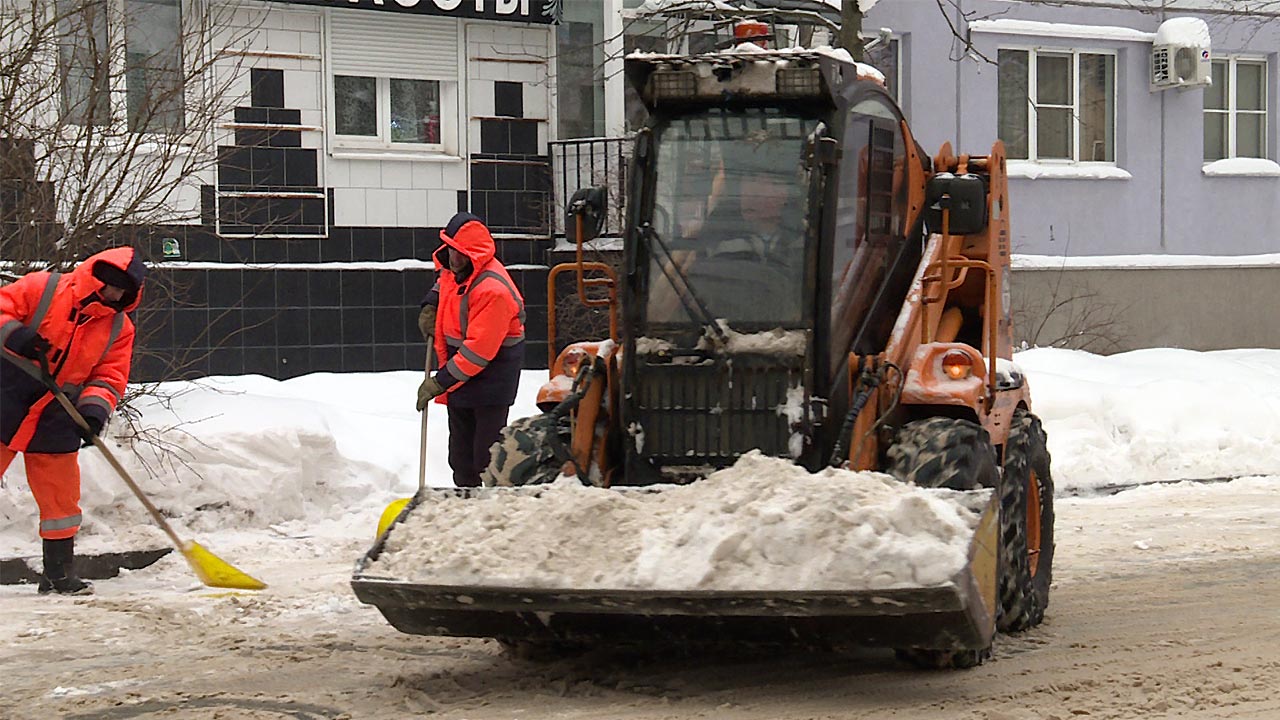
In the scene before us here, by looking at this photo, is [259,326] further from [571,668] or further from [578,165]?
[571,668]

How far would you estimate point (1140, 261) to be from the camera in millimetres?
18438

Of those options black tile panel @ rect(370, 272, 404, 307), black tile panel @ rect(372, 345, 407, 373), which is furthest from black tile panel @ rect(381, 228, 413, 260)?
black tile panel @ rect(372, 345, 407, 373)

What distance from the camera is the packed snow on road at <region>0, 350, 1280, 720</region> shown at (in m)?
5.35

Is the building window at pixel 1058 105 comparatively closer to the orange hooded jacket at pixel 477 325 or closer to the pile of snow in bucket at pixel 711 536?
the orange hooded jacket at pixel 477 325

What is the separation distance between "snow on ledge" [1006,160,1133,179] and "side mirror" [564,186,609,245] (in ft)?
38.9

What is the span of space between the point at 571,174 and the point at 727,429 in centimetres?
981

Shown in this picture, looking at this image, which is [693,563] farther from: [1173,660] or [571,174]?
[571,174]

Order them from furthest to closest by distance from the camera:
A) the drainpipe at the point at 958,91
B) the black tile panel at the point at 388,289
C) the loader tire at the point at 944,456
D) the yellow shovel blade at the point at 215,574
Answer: the drainpipe at the point at 958,91 < the black tile panel at the point at 388,289 < the yellow shovel blade at the point at 215,574 < the loader tire at the point at 944,456

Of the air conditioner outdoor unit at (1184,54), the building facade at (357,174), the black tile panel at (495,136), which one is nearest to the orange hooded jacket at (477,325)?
the building facade at (357,174)

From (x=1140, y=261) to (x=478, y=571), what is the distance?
1456cm

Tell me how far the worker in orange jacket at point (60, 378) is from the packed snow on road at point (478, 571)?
1.22ft

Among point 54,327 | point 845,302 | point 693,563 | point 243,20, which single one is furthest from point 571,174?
point 693,563

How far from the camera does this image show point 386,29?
Answer: 593 inches

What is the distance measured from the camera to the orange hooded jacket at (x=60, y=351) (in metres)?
7.82
